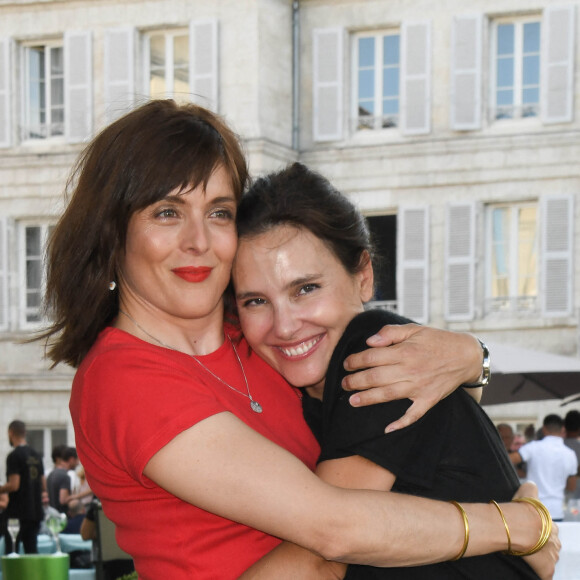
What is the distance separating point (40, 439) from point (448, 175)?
23.6 ft

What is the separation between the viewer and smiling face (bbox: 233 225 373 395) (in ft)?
7.49

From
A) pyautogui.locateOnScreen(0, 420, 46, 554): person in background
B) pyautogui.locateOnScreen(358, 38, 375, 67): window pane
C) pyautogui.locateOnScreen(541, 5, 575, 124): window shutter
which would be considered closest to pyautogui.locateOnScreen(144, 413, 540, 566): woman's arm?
pyautogui.locateOnScreen(0, 420, 46, 554): person in background

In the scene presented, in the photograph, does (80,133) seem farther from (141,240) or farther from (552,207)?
(141,240)

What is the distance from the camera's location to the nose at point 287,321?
232 centimetres

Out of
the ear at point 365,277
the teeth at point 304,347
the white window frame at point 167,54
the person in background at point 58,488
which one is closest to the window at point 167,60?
the white window frame at point 167,54

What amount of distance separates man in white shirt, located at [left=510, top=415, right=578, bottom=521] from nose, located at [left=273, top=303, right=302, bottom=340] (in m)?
6.50

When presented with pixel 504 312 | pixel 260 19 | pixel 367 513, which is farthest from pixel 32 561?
pixel 260 19

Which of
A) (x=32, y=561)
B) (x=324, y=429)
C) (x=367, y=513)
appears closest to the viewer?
(x=367, y=513)

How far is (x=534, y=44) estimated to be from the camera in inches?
630

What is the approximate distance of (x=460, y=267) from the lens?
15.8 metres

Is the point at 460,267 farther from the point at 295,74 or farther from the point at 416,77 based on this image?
the point at 295,74

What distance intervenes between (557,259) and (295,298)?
13.5m

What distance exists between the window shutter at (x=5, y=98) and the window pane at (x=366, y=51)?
5.47 metres

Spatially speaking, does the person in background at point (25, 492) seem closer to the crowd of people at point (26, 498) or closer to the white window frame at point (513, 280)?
the crowd of people at point (26, 498)
